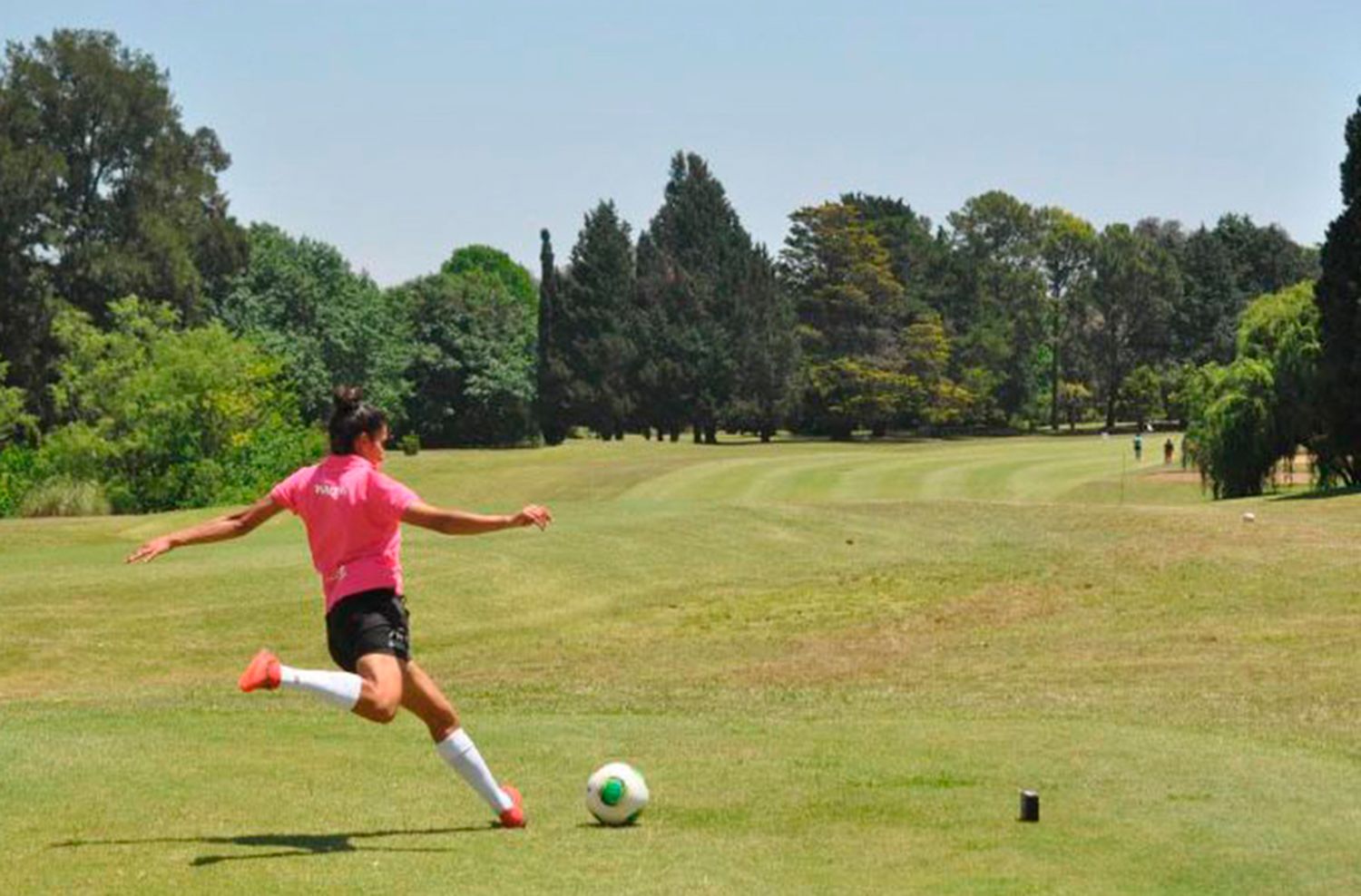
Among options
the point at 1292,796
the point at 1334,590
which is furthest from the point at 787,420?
the point at 1292,796

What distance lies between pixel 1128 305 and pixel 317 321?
67.0 metres

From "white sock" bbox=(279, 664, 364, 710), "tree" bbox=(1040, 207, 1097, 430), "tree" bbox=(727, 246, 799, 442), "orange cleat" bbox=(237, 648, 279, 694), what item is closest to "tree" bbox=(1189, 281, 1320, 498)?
"white sock" bbox=(279, 664, 364, 710)

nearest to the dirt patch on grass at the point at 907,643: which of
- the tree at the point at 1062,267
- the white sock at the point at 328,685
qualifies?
the white sock at the point at 328,685

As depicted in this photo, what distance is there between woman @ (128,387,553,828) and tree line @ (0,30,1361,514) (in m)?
51.6

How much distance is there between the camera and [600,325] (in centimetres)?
13562

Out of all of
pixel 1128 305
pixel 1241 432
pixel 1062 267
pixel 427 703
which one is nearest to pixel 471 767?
pixel 427 703

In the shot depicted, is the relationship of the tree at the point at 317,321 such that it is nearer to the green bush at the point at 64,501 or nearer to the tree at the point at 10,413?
the tree at the point at 10,413

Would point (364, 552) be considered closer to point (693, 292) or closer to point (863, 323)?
point (693, 292)

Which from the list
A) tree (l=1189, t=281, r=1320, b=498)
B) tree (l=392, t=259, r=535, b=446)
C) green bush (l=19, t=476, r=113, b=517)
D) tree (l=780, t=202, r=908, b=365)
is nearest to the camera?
tree (l=1189, t=281, r=1320, b=498)

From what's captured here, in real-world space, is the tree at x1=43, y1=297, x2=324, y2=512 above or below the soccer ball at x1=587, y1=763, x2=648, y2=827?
above

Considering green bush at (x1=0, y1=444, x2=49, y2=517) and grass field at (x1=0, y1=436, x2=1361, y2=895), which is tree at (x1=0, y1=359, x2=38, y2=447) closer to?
green bush at (x1=0, y1=444, x2=49, y2=517)

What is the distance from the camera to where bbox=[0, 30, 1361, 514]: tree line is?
71.7 metres

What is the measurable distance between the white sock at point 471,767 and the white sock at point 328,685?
894 millimetres

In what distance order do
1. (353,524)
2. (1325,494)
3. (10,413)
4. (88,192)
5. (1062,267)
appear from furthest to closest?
(1062,267) < (88,192) < (10,413) < (1325,494) < (353,524)
